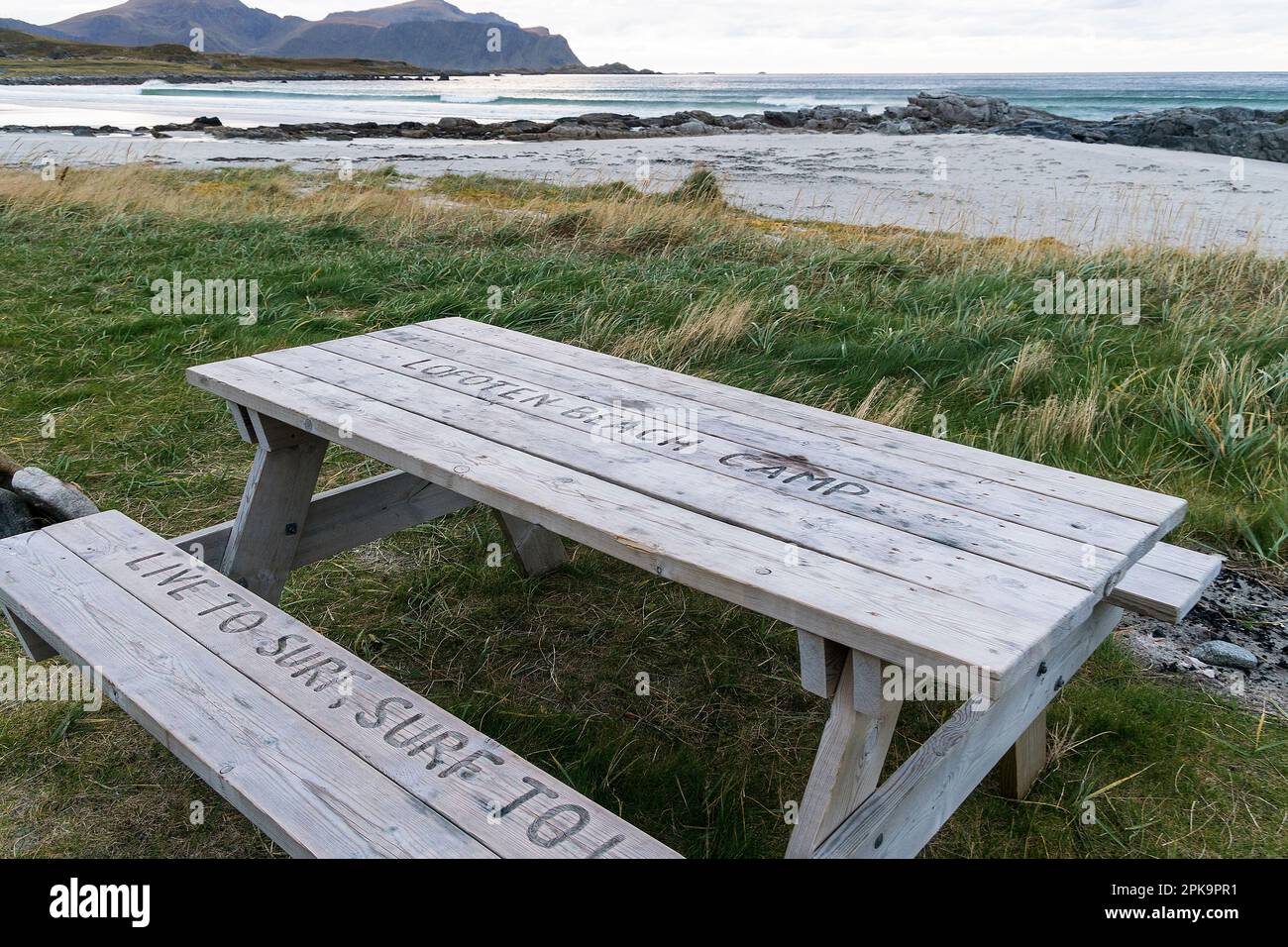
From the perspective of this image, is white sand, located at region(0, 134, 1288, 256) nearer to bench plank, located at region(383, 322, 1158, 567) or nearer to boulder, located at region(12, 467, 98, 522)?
bench plank, located at region(383, 322, 1158, 567)

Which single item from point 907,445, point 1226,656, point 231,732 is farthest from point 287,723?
point 1226,656

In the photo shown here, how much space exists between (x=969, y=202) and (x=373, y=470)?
11427 millimetres

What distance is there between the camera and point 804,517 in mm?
1730

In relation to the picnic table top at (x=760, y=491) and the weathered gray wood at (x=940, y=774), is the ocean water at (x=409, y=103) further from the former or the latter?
the weathered gray wood at (x=940, y=774)

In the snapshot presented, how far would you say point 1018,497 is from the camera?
1.86m

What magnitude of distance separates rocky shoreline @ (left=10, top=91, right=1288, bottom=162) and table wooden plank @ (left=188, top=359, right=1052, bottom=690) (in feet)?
77.4

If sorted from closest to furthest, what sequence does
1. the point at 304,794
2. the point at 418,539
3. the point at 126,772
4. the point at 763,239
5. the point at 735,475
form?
the point at 304,794
the point at 735,475
the point at 126,772
the point at 418,539
the point at 763,239

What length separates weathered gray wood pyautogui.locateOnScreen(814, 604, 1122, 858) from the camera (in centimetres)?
153

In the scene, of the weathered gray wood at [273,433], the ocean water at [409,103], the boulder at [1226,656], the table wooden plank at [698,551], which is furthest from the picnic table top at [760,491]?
the ocean water at [409,103]

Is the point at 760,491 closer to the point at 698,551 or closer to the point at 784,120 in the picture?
the point at 698,551

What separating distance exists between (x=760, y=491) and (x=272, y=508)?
1.51 meters

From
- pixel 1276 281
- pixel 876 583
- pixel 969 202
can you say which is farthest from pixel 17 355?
pixel 969 202
